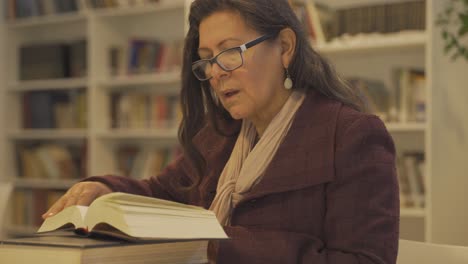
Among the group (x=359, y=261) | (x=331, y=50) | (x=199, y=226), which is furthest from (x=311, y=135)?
(x=331, y=50)

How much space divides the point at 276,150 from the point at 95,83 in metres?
3.31

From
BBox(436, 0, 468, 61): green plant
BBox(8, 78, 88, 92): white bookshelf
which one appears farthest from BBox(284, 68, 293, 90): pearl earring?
BBox(8, 78, 88, 92): white bookshelf

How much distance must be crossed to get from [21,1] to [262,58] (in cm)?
400

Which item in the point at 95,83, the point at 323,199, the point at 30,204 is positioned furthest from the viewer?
the point at 30,204

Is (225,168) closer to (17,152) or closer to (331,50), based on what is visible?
(331,50)

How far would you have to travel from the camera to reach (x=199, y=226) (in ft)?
3.80

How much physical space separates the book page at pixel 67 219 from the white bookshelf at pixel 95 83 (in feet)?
9.70

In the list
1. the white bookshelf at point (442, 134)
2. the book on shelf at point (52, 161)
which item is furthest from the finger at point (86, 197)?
the book on shelf at point (52, 161)

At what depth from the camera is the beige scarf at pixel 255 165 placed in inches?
59.6

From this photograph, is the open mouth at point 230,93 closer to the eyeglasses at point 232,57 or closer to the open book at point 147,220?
the eyeglasses at point 232,57

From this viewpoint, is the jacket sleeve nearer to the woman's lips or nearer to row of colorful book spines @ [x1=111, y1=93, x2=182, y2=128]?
the woman's lips

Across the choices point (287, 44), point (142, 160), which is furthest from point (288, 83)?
point (142, 160)

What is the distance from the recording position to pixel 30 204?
5.10 metres

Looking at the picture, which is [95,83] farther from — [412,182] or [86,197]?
[86,197]
